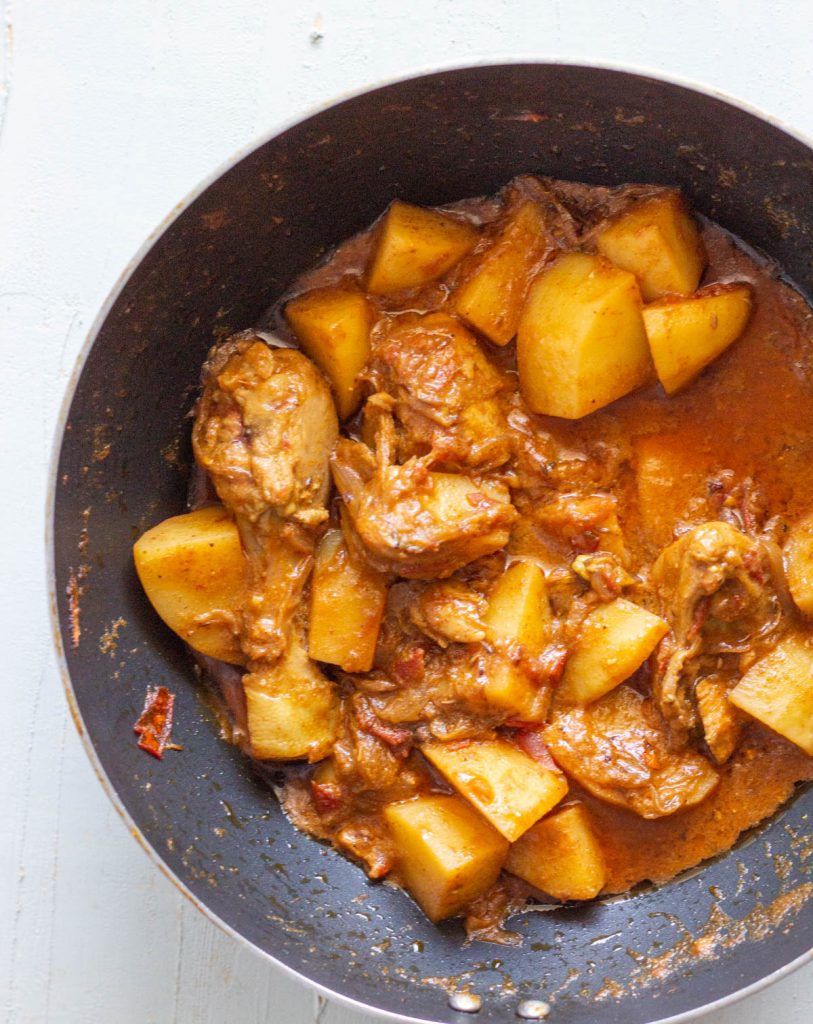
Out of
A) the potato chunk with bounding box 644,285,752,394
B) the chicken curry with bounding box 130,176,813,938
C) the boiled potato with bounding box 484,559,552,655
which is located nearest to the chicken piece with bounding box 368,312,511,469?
the chicken curry with bounding box 130,176,813,938

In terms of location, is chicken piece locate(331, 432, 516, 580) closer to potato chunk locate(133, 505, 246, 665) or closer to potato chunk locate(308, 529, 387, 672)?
potato chunk locate(308, 529, 387, 672)

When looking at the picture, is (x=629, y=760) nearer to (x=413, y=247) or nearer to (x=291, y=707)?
(x=291, y=707)

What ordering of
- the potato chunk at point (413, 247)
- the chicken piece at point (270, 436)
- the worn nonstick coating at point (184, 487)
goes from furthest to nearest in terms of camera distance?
the potato chunk at point (413, 247)
the chicken piece at point (270, 436)
the worn nonstick coating at point (184, 487)

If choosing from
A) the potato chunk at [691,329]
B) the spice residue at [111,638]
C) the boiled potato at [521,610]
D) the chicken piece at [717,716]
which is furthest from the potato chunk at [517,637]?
the spice residue at [111,638]

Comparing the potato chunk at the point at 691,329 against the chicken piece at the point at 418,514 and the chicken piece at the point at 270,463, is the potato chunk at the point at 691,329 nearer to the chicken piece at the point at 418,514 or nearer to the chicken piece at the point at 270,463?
the chicken piece at the point at 418,514

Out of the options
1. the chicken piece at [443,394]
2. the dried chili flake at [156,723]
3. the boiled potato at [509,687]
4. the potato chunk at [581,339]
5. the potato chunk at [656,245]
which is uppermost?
the potato chunk at [656,245]
